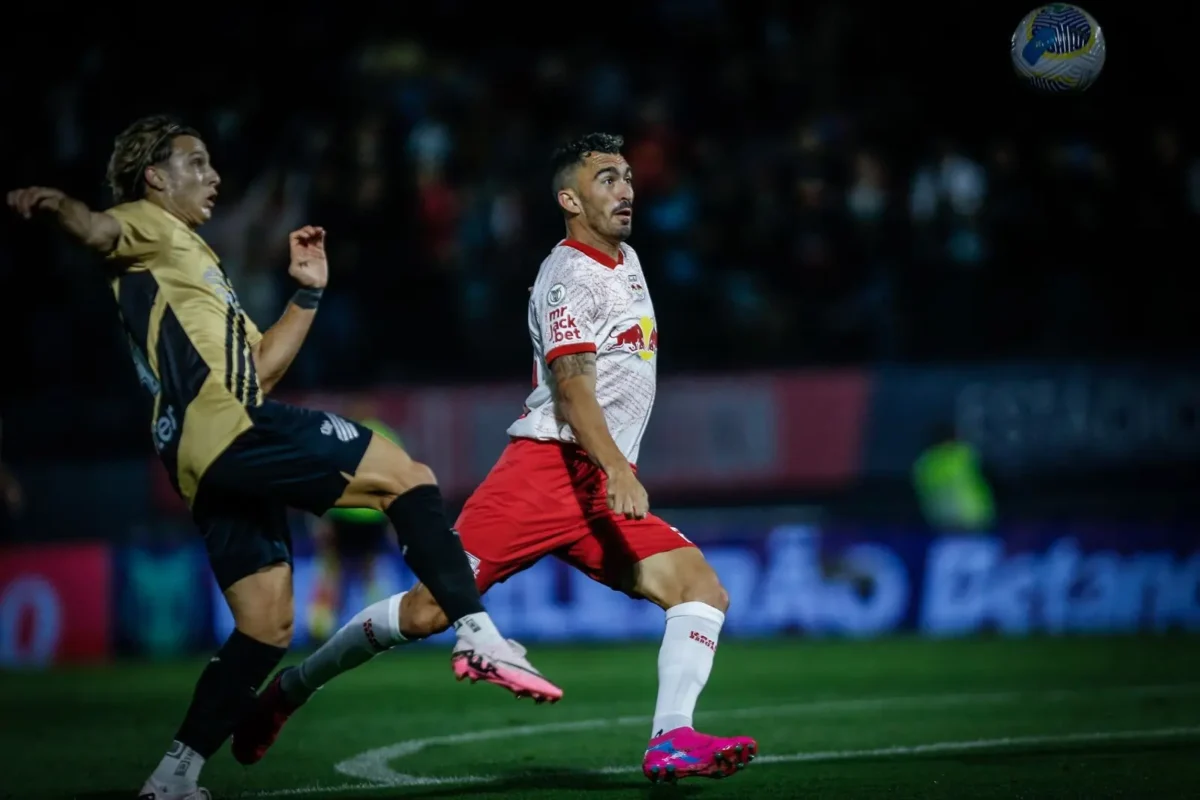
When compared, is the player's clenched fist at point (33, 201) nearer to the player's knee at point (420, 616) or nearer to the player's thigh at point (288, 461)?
the player's thigh at point (288, 461)

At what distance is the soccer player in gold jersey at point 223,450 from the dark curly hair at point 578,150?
147 centimetres

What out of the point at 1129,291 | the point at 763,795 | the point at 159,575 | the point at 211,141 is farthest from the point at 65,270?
the point at 763,795

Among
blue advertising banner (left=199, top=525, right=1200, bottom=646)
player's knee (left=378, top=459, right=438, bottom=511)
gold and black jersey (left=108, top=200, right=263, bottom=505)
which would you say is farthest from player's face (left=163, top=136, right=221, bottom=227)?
blue advertising banner (left=199, top=525, right=1200, bottom=646)

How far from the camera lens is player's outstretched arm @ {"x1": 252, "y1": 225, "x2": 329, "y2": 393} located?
6355 mm

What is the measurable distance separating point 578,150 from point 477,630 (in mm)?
2194

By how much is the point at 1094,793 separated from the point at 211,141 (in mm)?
13676

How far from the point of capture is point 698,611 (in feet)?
21.3

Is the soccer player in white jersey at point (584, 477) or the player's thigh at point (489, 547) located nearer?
the soccer player in white jersey at point (584, 477)

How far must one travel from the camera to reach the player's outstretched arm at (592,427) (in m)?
6.09

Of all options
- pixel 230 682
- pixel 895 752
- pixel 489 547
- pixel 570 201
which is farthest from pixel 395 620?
pixel 895 752

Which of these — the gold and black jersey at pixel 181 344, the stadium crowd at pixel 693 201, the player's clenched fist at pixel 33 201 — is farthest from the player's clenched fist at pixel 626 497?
the stadium crowd at pixel 693 201

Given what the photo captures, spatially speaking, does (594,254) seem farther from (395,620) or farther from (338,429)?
(395,620)

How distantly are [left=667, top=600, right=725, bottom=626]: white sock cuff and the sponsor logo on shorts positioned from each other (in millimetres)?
1508

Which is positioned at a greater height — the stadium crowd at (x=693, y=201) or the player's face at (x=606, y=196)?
the stadium crowd at (x=693, y=201)
